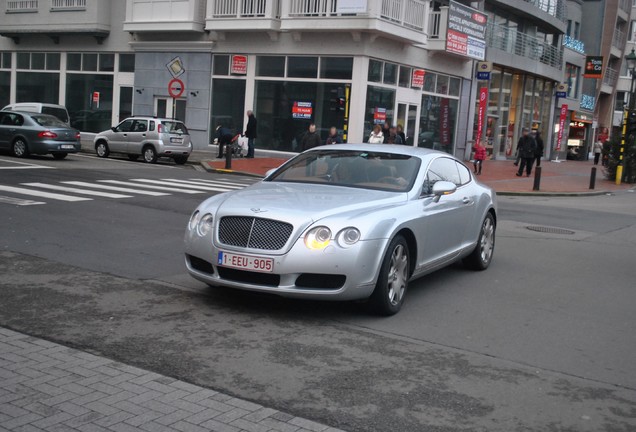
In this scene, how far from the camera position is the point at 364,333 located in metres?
6.31

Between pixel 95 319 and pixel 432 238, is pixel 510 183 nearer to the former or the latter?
pixel 432 238

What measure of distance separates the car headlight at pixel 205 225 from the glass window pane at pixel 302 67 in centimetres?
2316

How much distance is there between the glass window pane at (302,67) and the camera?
29516 millimetres

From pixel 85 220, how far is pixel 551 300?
7052 millimetres

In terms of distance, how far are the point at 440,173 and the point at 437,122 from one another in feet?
87.9

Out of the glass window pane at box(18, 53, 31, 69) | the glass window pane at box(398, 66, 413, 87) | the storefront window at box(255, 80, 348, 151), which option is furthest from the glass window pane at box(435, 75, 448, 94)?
the glass window pane at box(18, 53, 31, 69)

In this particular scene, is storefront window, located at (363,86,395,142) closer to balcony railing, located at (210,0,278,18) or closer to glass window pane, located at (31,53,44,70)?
balcony railing, located at (210,0,278,18)

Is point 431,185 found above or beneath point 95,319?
above

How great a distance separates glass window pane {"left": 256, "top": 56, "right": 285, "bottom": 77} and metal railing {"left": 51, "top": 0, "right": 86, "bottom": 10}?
35.0 feet

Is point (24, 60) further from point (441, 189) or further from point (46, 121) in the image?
point (441, 189)

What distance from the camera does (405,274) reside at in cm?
723

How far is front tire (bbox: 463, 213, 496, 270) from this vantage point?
30.9 feet

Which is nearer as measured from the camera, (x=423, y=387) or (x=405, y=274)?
(x=423, y=387)

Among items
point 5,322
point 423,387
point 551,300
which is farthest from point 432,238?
point 5,322
